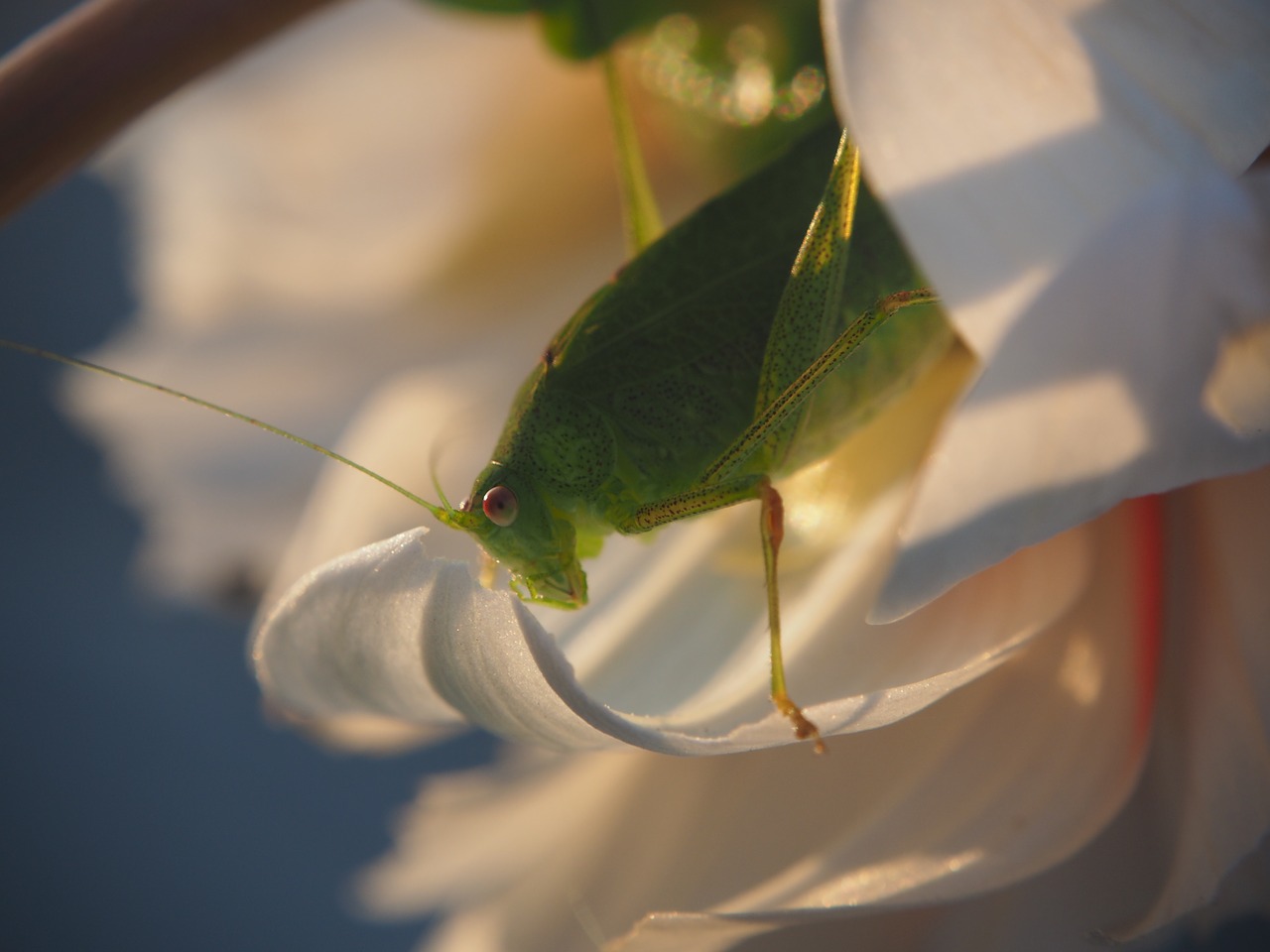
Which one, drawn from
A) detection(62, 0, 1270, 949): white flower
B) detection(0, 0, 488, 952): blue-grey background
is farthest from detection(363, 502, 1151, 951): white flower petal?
detection(0, 0, 488, 952): blue-grey background

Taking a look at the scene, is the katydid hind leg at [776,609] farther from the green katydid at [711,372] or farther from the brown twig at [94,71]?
the brown twig at [94,71]

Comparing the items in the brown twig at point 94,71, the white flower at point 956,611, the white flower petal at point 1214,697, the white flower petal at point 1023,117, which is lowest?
the white flower petal at point 1214,697

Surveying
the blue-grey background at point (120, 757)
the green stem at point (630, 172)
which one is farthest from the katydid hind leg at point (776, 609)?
the blue-grey background at point (120, 757)

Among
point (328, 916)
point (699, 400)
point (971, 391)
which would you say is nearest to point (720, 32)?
point (699, 400)

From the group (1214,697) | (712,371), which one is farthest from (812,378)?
(1214,697)

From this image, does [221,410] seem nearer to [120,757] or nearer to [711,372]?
[711,372]

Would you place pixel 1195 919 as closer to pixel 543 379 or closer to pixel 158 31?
pixel 543 379

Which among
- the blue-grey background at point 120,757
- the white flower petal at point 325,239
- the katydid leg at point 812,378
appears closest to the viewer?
the katydid leg at point 812,378
